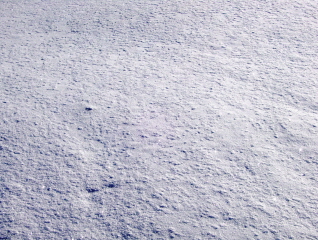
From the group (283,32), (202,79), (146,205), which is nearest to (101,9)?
(202,79)

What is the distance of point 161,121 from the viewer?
138 inches

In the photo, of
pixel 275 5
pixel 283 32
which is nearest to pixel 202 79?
pixel 283 32

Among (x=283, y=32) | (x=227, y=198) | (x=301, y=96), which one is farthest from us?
(x=283, y=32)

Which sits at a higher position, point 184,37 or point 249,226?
point 184,37

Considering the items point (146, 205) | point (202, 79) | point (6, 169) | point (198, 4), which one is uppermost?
point (198, 4)

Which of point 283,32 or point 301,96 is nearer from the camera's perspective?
point 301,96

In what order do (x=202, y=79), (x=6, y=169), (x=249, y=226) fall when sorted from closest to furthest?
1. (x=249, y=226)
2. (x=6, y=169)
3. (x=202, y=79)

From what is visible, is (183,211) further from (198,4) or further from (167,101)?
(198,4)

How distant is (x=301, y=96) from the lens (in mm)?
3658

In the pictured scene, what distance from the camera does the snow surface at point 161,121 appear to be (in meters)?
2.66

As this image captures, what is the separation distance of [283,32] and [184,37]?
49.9 inches

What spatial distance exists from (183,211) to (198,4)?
11.7ft

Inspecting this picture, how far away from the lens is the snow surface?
2.66 metres

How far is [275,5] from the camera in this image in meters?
5.14
